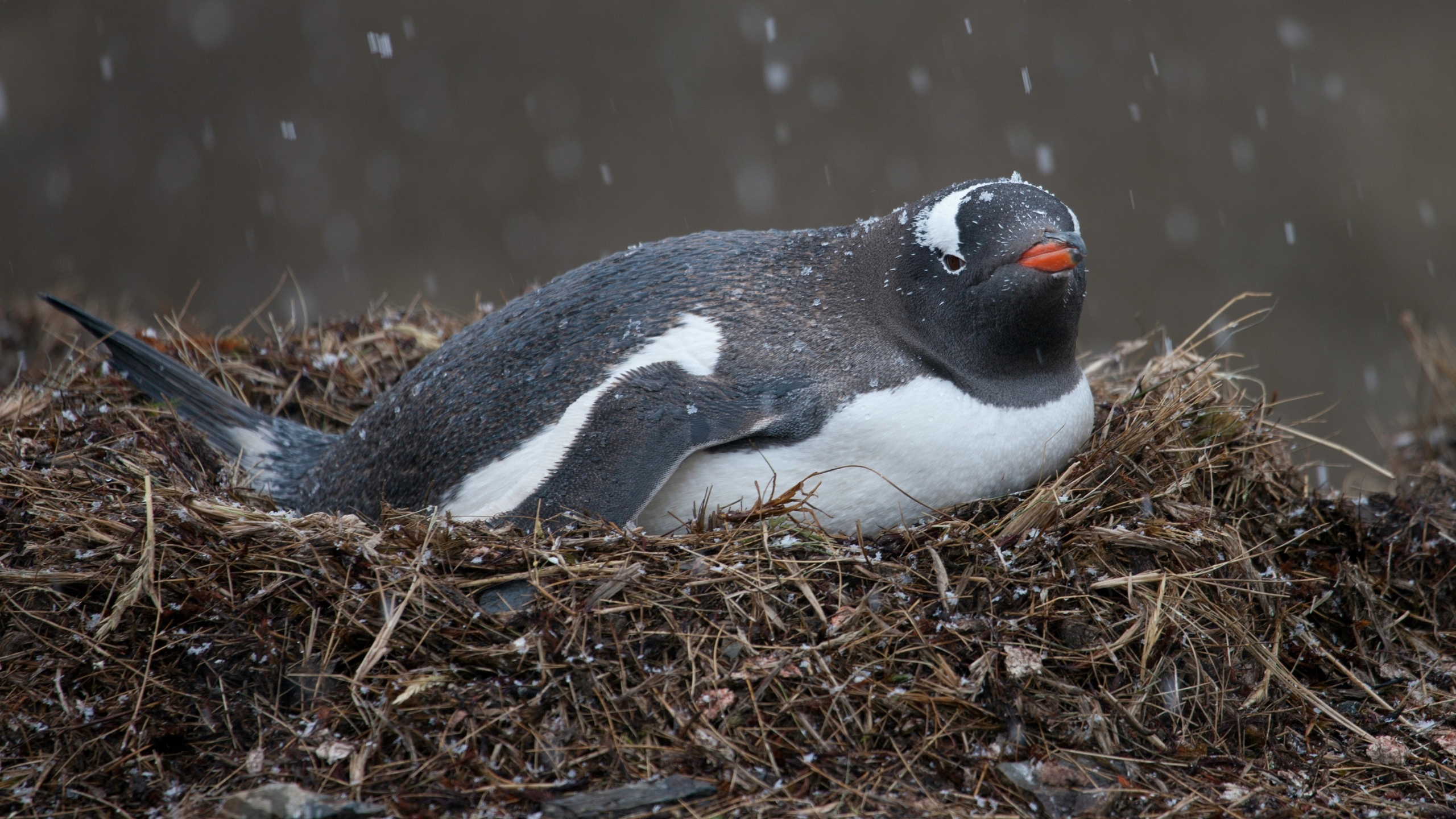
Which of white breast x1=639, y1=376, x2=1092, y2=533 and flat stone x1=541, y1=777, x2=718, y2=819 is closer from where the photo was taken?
flat stone x1=541, y1=777, x2=718, y2=819

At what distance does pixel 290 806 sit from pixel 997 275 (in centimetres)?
160

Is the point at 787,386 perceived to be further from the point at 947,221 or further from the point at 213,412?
the point at 213,412

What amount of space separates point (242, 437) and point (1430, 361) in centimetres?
368

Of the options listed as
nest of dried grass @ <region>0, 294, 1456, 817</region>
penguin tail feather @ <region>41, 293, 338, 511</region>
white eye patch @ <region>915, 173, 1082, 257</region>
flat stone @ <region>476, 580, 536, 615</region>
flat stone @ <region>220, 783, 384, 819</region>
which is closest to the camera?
flat stone @ <region>220, 783, 384, 819</region>

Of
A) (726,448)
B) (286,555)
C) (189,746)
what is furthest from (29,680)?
(726,448)

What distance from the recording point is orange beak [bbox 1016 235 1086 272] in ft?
6.97

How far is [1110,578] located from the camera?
1993 mm

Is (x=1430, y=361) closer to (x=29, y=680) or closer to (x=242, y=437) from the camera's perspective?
(x=242, y=437)

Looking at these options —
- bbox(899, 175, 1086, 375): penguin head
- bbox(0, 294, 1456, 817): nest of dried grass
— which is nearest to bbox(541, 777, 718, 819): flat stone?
bbox(0, 294, 1456, 817): nest of dried grass

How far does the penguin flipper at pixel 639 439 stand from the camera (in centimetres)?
210

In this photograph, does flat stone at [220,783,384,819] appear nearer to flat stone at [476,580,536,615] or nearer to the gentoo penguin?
flat stone at [476,580,536,615]

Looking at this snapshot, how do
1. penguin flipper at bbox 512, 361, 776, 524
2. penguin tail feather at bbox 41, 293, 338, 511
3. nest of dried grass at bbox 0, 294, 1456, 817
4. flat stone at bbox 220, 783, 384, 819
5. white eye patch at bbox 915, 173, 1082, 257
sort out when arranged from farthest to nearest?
penguin tail feather at bbox 41, 293, 338, 511 → white eye patch at bbox 915, 173, 1082, 257 → penguin flipper at bbox 512, 361, 776, 524 → nest of dried grass at bbox 0, 294, 1456, 817 → flat stone at bbox 220, 783, 384, 819

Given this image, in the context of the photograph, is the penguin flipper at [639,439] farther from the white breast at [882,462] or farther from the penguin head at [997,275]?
the penguin head at [997,275]

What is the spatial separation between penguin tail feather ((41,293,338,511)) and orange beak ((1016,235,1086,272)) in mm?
1877
